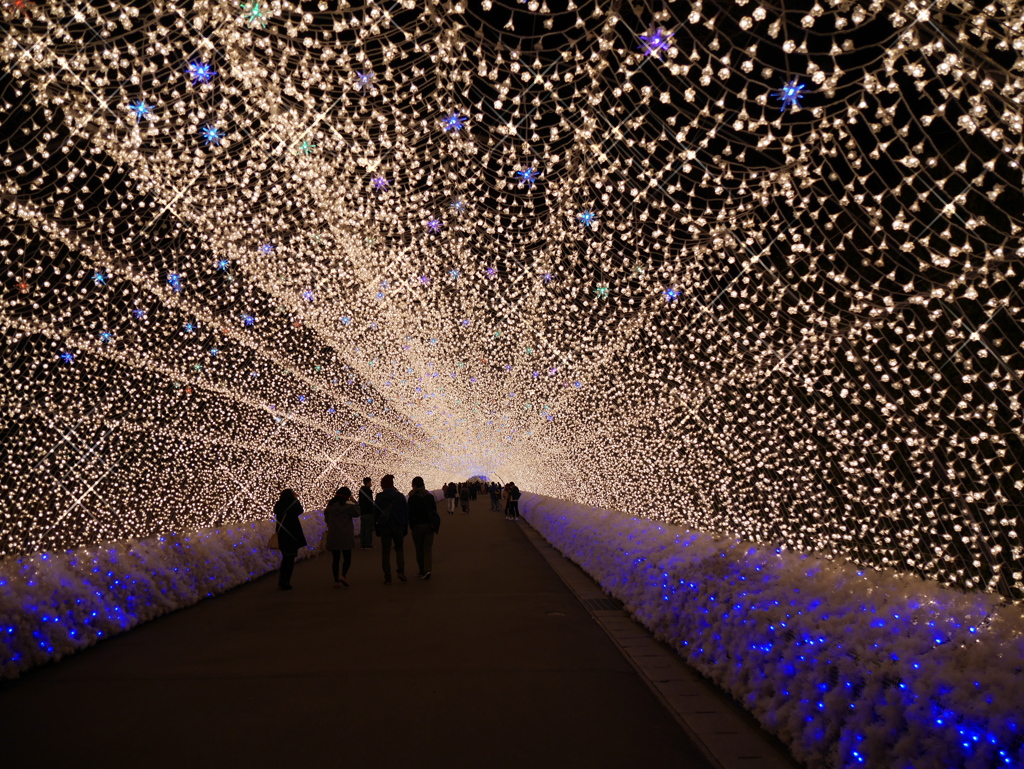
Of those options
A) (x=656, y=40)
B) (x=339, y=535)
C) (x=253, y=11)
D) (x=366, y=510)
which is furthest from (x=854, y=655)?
(x=366, y=510)

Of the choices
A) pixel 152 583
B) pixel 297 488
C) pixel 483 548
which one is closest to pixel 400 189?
pixel 152 583

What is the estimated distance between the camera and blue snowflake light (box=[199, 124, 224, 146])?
5883 mm

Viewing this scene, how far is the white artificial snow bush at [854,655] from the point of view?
8.63 ft

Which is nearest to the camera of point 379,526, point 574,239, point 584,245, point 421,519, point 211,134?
point 211,134

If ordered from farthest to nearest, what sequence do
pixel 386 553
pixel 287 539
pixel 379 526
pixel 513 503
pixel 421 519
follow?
pixel 513 503, pixel 421 519, pixel 379 526, pixel 386 553, pixel 287 539

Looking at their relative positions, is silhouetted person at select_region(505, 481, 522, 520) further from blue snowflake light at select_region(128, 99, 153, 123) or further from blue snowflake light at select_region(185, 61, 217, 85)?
blue snowflake light at select_region(185, 61, 217, 85)

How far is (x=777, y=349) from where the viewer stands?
660 cm

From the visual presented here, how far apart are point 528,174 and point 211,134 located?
8.57 ft

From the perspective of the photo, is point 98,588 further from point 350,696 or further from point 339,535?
point 339,535

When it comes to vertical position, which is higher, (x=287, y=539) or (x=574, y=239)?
(x=574, y=239)

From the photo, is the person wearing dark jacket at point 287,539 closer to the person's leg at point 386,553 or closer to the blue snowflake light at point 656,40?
the person's leg at point 386,553

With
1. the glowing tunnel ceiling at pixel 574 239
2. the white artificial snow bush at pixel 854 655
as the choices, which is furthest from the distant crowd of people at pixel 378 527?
the white artificial snow bush at pixel 854 655

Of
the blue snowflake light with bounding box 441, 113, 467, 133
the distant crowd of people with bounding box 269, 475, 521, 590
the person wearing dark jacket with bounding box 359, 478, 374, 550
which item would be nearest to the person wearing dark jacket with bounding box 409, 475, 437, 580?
the distant crowd of people with bounding box 269, 475, 521, 590

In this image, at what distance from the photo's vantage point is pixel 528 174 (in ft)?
19.8
